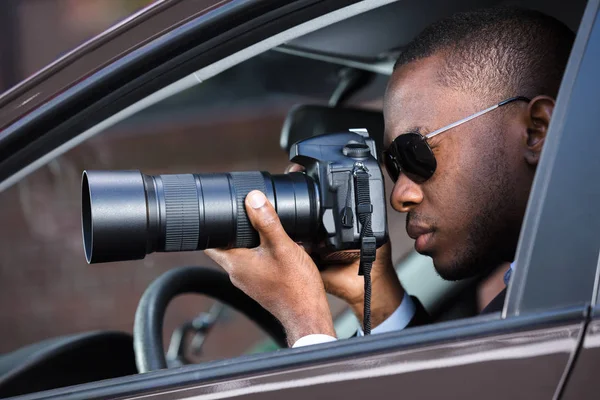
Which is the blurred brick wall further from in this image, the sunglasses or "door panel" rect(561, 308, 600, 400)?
"door panel" rect(561, 308, 600, 400)

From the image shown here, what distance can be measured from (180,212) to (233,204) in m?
0.09

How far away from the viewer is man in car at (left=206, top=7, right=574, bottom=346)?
4.84 feet

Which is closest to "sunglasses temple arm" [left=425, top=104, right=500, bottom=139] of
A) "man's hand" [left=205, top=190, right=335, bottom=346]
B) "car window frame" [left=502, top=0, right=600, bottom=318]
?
"man's hand" [left=205, top=190, right=335, bottom=346]

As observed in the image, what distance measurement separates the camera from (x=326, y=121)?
2.12 m

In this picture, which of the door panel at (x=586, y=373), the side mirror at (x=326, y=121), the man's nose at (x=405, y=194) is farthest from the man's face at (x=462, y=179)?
the door panel at (x=586, y=373)

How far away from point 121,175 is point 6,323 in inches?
203

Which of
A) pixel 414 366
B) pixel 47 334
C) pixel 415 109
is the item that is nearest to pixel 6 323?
pixel 47 334

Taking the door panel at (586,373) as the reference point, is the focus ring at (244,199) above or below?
above

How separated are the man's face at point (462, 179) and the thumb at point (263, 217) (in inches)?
13.2

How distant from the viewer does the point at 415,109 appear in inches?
63.9

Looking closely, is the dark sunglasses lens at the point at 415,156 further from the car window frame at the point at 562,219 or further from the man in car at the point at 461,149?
the car window frame at the point at 562,219

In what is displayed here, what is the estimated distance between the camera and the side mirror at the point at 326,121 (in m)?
2.10

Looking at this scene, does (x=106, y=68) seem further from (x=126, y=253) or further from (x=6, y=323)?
(x=6, y=323)

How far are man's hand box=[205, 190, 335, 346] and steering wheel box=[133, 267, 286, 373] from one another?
0.24 meters
